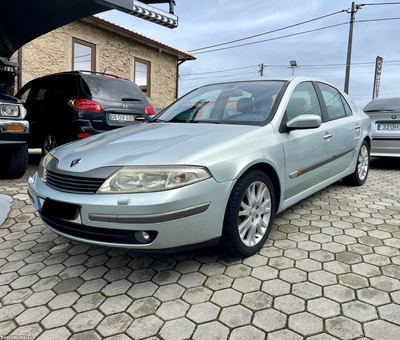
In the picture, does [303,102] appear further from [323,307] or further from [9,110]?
[9,110]

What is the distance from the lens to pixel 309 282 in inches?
85.5

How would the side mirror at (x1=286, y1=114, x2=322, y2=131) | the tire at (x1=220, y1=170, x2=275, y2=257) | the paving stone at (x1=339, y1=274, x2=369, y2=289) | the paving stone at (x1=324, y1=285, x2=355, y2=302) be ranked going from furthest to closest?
the side mirror at (x1=286, y1=114, x2=322, y2=131)
the tire at (x1=220, y1=170, x2=275, y2=257)
the paving stone at (x1=339, y1=274, x2=369, y2=289)
the paving stone at (x1=324, y1=285, x2=355, y2=302)

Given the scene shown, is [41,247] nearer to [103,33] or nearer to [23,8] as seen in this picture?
[23,8]

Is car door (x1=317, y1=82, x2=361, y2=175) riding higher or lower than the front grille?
higher

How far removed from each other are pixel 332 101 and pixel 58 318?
11.6ft

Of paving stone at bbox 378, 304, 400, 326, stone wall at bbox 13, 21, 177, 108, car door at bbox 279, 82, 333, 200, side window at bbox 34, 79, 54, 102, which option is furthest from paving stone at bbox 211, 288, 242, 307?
stone wall at bbox 13, 21, 177, 108

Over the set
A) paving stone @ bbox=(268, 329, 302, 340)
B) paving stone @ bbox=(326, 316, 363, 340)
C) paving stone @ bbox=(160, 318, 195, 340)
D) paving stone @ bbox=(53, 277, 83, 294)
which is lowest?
paving stone @ bbox=(53, 277, 83, 294)

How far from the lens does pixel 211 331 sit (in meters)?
1.71

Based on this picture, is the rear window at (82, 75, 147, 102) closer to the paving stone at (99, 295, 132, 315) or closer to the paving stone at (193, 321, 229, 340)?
the paving stone at (99, 295, 132, 315)

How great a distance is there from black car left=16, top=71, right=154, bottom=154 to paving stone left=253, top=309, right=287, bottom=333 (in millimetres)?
3562

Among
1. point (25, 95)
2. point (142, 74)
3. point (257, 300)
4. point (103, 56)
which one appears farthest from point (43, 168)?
point (142, 74)

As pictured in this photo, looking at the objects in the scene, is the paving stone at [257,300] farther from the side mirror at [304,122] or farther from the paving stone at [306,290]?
the side mirror at [304,122]

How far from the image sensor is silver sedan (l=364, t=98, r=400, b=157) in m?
5.94

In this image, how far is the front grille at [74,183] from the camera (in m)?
2.08
